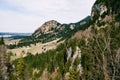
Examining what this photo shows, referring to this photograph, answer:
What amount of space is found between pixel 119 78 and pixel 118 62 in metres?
3.44

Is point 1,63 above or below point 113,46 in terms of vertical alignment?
below

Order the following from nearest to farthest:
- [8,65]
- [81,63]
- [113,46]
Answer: [113,46]
[8,65]
[81,63]

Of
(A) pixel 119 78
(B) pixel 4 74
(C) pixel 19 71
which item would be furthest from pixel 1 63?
(A) pixel 119 78

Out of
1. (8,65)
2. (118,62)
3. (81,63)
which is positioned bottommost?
(81,63)

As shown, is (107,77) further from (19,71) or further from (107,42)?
(19,71)

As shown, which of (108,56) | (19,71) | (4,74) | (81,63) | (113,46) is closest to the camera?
(108,56)

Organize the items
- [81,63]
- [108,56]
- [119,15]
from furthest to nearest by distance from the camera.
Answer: [119,15] → [81,63] → [108,56]

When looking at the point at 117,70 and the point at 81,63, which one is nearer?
the point at 117,70

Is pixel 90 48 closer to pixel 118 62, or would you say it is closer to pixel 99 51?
pixel 99 51

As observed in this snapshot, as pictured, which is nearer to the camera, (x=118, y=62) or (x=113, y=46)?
(x=118, y=62)

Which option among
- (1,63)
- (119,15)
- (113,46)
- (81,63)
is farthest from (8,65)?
(119,15)

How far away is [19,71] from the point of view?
111 m

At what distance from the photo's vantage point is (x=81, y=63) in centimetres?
15950

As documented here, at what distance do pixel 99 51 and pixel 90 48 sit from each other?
1520 millimetres
